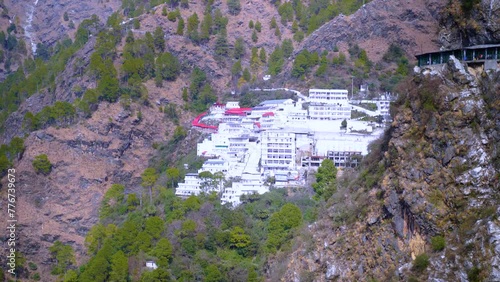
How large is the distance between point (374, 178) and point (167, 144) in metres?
27.0

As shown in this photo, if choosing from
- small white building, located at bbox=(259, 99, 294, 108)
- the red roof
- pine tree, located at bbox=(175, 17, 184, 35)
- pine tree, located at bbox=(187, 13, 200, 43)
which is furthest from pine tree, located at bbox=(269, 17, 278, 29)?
small white building, located at bbox=(259, 99, 294, 108)

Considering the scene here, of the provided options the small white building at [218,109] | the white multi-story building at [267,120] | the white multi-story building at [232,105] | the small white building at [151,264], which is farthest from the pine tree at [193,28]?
the small white building at [151,264]

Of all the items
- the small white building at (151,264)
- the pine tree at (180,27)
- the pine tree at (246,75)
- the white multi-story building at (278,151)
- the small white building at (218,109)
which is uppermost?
the pine tree at (180,27)

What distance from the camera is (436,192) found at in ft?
95.1

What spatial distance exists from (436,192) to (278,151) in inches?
826

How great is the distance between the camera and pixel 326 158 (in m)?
48.4

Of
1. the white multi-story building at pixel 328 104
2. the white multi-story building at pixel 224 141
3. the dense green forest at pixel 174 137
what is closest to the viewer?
the dense green forest at pixel 174 137

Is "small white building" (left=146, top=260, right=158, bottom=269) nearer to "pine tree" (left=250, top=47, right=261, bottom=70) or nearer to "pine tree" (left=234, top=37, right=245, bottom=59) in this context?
"pine tree" (left=250, top=47, right=261, bottom=70)

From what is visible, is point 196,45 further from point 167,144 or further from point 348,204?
point 348,204

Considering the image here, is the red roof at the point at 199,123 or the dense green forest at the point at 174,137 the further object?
the red roof at the point at 199,123

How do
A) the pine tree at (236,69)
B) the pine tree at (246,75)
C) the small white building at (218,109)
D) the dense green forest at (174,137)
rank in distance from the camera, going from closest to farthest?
the dense green forest at (174,137), the small white building at (218,109), the pine tree at (246,75), the pine tree at (236,69)

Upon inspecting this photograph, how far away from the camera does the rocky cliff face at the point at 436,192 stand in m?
27.2

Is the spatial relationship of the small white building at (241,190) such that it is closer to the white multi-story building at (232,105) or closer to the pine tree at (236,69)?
the white multi-story building at (232,105)

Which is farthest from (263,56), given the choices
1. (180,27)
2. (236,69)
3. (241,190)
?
(241,190)
